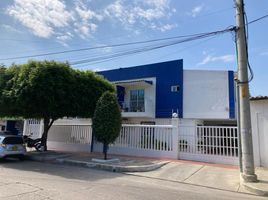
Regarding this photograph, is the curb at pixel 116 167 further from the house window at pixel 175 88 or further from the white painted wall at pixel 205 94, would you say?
the house window at pixel 175 88

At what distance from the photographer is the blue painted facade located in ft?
80.7

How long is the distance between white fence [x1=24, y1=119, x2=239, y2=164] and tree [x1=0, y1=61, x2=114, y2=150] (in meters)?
2.77

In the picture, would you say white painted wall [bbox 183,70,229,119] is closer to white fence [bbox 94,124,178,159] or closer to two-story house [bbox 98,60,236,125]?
two-story house [bbox 98,60,236,125]

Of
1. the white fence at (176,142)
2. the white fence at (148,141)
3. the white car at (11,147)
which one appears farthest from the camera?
the white fence at (148,141)

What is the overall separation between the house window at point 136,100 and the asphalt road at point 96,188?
16.2 m

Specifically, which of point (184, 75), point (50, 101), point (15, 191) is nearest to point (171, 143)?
point (50, 101)

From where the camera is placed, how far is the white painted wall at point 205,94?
22859 mm

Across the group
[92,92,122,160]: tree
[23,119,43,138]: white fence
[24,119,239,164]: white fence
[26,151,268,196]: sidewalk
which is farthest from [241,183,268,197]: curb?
[23,119,43,138]: white fence

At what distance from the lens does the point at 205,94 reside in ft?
77.2

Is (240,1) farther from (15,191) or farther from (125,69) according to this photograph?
(125,69)

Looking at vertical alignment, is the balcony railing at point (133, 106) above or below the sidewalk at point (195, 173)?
above

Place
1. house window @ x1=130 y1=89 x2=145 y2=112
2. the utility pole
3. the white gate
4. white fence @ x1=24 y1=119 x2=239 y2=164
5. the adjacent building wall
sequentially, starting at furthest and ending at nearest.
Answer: house window @ x1=130 y1=89 x2=145 y2=112, the adjacent building wall, white fence @ x1=24 y1=119 x2=239 y2=164, the white gate, the utility pole

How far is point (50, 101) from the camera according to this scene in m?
14.1

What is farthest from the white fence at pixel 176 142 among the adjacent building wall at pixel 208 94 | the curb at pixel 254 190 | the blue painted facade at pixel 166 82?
the adjacent building wall at pixel 208 94
